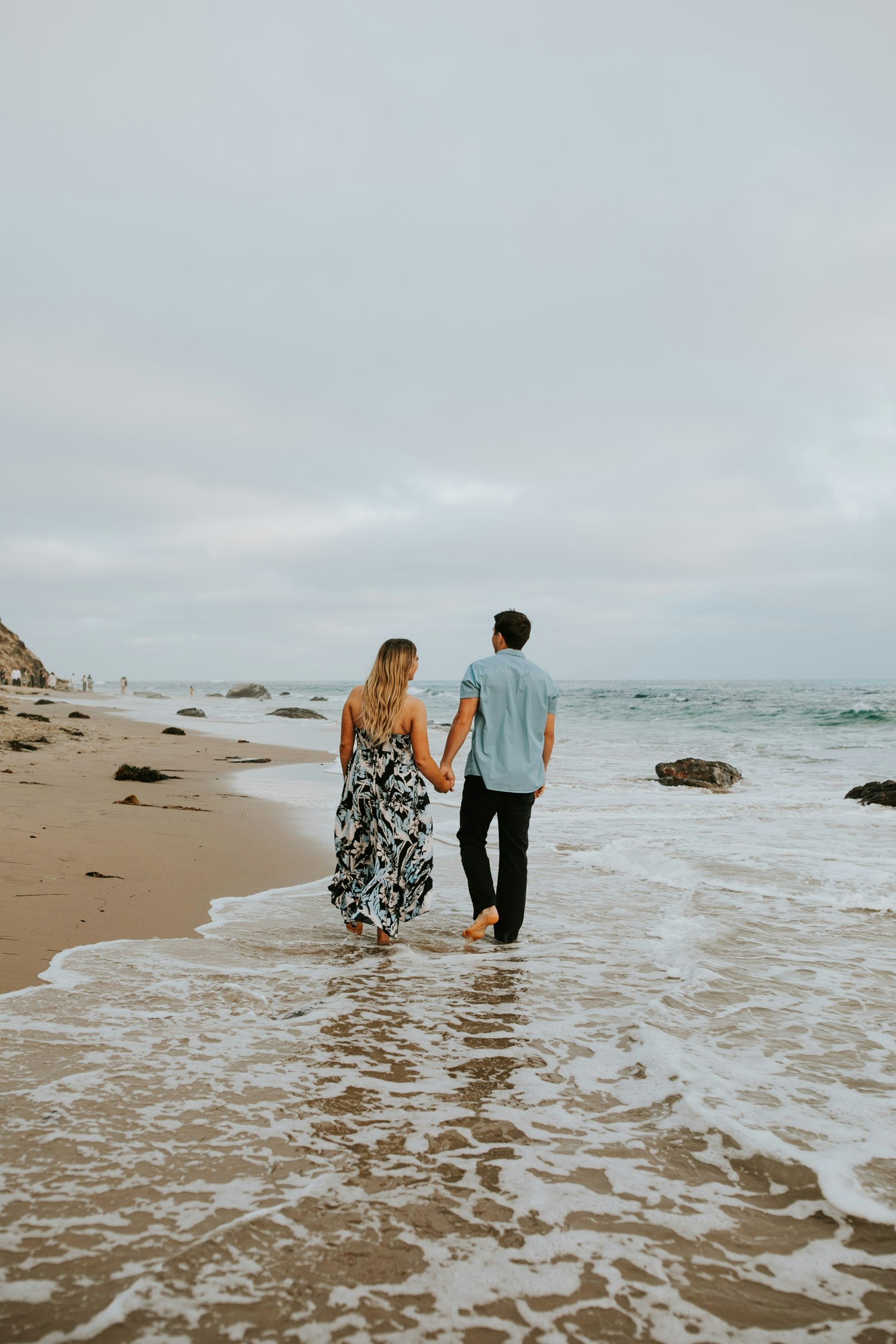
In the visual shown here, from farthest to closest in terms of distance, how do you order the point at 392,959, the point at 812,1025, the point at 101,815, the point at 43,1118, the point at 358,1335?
the point at 101,815
the point at 392,959
the point at 812,1025
the point at 43,1118
the point at 358,1335

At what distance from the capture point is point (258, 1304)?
1901 mm

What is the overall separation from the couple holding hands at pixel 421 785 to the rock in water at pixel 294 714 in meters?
33.6

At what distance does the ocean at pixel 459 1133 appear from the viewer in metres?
1.95

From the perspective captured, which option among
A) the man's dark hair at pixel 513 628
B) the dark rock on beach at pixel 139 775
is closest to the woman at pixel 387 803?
the man's dark hair at pixel 513 628

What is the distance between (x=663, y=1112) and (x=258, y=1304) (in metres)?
1.63

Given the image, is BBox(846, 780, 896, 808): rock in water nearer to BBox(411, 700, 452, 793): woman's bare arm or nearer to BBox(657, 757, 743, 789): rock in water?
BBox(657, 757, 743, 789): rock in water

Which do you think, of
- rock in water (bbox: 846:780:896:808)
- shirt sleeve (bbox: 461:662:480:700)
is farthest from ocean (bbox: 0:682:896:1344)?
rock in water (bbox: 846:780:896:808)

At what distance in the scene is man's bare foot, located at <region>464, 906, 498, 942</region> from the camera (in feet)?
17.5

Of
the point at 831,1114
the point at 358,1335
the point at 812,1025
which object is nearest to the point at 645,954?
the point at 812,1025

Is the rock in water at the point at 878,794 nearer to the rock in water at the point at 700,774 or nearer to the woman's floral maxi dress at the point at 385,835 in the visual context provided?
the rock in water at the point at 700,774

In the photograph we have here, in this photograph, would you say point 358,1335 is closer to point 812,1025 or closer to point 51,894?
point 812,1025

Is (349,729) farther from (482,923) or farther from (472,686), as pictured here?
(482,923)

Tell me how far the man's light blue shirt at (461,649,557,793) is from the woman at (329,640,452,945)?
36 centimetres

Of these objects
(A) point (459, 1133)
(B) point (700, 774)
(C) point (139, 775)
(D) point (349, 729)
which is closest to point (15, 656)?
(C) point (139, 775)
